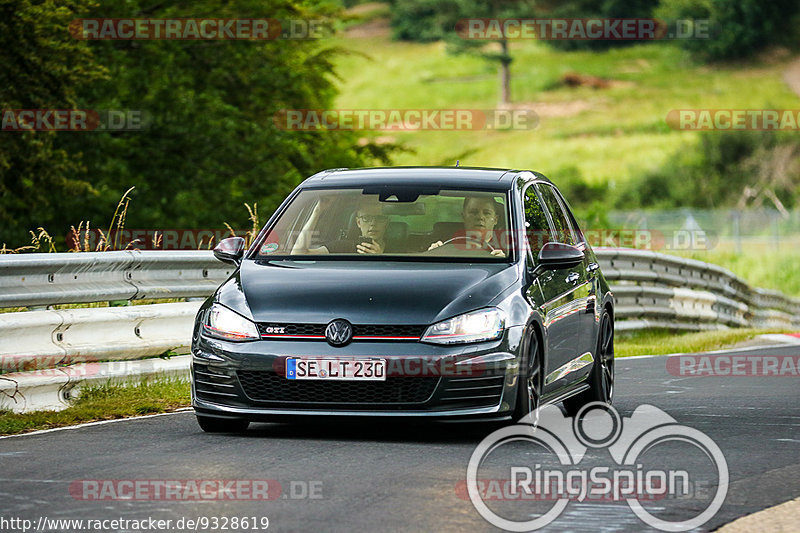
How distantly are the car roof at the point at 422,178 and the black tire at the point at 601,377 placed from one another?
4.33 ft

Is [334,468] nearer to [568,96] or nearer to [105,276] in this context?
[105,276]

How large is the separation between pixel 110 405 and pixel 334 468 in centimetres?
291

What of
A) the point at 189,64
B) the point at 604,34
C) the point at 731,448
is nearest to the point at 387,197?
the point at 731,448

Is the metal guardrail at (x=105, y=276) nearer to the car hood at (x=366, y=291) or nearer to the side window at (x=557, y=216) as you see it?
the car hood at (x=366, y=291)

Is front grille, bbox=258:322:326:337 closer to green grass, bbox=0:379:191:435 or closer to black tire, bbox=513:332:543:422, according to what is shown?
black tire, bbox=513:332:543:422

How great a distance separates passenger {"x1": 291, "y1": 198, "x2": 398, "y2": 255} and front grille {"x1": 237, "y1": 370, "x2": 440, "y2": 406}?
1.33 metres

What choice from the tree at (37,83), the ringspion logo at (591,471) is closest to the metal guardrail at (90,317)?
the ringspion logo at (591,471)

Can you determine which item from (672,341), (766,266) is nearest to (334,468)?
(672,341)

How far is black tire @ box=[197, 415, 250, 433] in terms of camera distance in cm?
890

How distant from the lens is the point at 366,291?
8562mm

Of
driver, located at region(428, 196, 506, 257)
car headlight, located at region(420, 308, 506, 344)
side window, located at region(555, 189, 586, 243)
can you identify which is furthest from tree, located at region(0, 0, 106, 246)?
car headlight, located at region(420, 308, 506, 344)

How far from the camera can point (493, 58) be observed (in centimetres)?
11044

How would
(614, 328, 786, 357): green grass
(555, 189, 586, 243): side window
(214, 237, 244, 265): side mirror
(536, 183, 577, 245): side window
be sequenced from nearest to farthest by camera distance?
(214, 237, 244, 265): side mirror → (536, 183, 577, 245): side window → (555, 189, 586, 243): side window → (614, 328, 786, 357): green grass

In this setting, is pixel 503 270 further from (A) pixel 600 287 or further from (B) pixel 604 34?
(B) pixel 604 34
